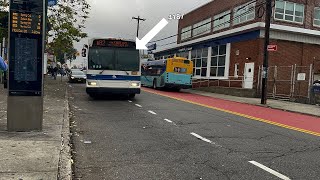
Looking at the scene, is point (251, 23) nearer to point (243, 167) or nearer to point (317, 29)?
point (317, 29)

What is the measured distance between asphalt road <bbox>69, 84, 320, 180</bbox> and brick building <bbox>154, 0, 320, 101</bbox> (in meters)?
16.6

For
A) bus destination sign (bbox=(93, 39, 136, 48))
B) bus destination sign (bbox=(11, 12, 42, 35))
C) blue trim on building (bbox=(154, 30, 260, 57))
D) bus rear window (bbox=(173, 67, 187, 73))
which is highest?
blue trim on building (bbox=(154, 30, 260, 57))

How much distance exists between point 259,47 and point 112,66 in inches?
632

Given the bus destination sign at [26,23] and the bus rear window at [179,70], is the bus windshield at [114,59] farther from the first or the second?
the bus rear window at [179,70]

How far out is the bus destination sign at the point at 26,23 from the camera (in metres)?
8.43

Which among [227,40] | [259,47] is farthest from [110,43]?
[227,40]

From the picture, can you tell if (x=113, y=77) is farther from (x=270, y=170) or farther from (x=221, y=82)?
(x=221, y=82)

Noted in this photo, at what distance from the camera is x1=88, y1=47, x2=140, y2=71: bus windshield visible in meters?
18.3

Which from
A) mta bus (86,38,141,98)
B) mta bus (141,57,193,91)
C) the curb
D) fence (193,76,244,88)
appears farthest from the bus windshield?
fence (193,76,244,88)

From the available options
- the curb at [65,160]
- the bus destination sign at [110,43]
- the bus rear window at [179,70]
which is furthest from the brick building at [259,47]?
the curb at [65,160]

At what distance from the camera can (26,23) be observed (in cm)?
850

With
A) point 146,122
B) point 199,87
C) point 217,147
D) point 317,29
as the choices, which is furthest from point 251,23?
point 217,147

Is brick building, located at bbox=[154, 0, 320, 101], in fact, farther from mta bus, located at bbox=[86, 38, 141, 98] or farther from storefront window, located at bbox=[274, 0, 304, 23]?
mta bus, located at bbox=[86, 38, 141, 98]

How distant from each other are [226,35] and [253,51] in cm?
493
